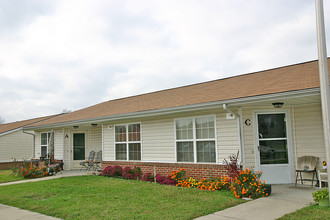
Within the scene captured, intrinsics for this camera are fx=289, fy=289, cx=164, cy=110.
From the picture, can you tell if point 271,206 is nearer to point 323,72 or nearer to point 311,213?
point 311,213

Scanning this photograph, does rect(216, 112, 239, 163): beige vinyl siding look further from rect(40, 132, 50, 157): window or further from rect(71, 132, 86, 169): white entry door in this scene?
rect(40, 132, 50, 157): window

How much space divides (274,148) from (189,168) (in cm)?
261

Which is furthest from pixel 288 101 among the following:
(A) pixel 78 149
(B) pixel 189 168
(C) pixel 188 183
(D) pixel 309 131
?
(A) pixel 78 149

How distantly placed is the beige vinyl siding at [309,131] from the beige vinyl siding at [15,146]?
1899cm

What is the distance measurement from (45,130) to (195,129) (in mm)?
10344

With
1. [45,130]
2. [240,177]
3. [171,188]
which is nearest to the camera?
[240,177]

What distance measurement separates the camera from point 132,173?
10.7 meters

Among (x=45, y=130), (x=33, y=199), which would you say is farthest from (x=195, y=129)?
(x=45, y=130)

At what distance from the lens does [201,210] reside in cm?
572

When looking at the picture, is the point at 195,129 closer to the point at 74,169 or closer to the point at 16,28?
the point at 16,28

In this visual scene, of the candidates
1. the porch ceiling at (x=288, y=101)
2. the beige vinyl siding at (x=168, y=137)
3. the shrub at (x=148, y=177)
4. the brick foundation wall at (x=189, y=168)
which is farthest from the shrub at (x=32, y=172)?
the porch ceiling at (x=288, y=101)

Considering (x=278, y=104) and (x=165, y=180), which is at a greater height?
(x=278, y=104)

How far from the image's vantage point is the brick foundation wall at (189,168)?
8392 millimetres

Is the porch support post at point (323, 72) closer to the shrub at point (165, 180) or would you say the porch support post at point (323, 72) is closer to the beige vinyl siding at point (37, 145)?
the shrub at point (165, 180)
